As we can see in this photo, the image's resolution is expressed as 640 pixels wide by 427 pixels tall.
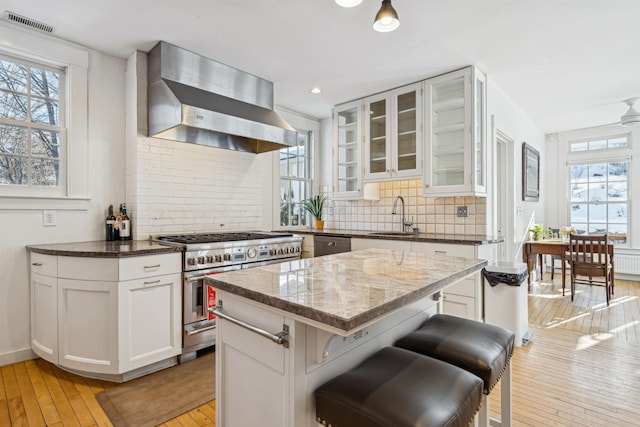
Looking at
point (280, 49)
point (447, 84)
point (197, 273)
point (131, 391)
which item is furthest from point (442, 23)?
point (131, 391)

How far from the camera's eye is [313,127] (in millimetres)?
4883

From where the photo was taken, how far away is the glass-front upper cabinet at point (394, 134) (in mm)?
3494

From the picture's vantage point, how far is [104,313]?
2.17 metres

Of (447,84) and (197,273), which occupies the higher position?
(447,84)

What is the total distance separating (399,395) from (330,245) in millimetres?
2648

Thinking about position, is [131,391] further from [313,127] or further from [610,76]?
[610,76]

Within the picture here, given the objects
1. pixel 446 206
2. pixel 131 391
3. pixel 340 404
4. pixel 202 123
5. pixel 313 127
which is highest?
pixel 313 127

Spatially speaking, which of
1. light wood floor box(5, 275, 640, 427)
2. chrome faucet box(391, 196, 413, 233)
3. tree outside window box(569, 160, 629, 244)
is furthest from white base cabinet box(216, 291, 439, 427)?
tree outside window box(569, 160, 629, 244)

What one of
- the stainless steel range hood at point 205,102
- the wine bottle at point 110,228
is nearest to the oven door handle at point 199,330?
the wine bottle at point 110,228

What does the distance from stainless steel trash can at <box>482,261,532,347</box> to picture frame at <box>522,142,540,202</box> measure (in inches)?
94.1

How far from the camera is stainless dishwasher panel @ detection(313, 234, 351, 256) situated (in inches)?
138

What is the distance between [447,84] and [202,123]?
2.44 m

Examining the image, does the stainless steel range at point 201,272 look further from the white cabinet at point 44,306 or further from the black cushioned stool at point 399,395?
the black cushioned stool at point 399,395

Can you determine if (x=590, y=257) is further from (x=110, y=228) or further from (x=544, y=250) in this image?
(x=110, y=228)
